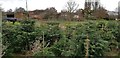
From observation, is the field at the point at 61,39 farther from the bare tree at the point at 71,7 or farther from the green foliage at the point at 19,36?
the bare tree at the point at 71,7

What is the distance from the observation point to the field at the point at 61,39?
5.25m

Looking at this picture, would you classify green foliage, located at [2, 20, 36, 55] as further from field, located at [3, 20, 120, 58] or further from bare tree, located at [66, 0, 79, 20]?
bare tree, located at [66, 0, 79, 20]

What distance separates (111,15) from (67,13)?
167 cm

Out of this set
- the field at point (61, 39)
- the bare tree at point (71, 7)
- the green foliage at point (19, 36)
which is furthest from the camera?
the bare tree at point (71, 7)

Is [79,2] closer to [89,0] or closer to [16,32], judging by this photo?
[89,0]

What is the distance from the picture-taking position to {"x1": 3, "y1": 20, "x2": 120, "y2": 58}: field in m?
5.25

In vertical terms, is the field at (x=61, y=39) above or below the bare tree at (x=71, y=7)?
below

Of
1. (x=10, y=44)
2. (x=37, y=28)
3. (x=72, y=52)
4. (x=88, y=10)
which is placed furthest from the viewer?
(x=88, y=10)

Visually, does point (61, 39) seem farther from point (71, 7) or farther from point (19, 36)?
point (71, 7)

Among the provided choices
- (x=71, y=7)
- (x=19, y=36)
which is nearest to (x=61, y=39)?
(x=19, y=36)

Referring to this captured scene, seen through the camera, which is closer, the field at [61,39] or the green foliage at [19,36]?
→ the field at [61,39]

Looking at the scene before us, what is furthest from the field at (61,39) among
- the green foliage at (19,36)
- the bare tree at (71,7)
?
the bare tree at (71,7)

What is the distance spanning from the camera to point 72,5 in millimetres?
9328

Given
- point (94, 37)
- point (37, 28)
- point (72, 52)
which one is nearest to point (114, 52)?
point (94, 37)
